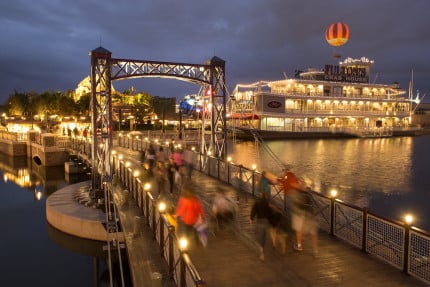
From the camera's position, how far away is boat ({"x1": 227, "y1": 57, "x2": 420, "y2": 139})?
7081 cm

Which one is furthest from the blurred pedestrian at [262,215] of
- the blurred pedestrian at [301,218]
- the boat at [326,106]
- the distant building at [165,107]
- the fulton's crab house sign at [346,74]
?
the distant building at [165,107]

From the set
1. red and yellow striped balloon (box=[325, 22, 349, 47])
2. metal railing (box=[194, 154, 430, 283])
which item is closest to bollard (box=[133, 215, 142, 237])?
metal railing (box=[194, 154, 430, 283])

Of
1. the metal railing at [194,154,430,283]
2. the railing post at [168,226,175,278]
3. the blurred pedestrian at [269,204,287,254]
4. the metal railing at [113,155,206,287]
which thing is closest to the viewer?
the metal railing at [113,155,206,287]

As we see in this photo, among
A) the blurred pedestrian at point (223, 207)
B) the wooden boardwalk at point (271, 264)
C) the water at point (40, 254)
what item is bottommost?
the water at point (40, 254)

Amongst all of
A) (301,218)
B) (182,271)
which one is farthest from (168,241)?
(301,218)

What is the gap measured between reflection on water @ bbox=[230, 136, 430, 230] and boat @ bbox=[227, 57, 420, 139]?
1969 centimetres

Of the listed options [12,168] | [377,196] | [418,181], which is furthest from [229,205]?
[12,168]

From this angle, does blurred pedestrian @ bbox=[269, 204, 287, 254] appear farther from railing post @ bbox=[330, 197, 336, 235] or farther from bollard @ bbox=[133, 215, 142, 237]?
bollard @ bbox=[133, 215, 142, 237]

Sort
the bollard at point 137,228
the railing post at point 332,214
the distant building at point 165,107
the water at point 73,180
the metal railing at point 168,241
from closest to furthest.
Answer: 1. the metal railing at point 168,241
2. the railing post at point 332,214
3. the bollard at point 137,228
4. the water at point 73,180
5. the distant building at point 165,107

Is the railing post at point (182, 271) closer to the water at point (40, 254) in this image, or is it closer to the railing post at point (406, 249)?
the railing post at point (406, 249)

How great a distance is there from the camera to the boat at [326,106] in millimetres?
70812

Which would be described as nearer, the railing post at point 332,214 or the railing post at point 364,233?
the railing post at point 364,233

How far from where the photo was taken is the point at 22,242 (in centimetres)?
1816

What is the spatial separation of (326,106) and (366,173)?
4641cm
